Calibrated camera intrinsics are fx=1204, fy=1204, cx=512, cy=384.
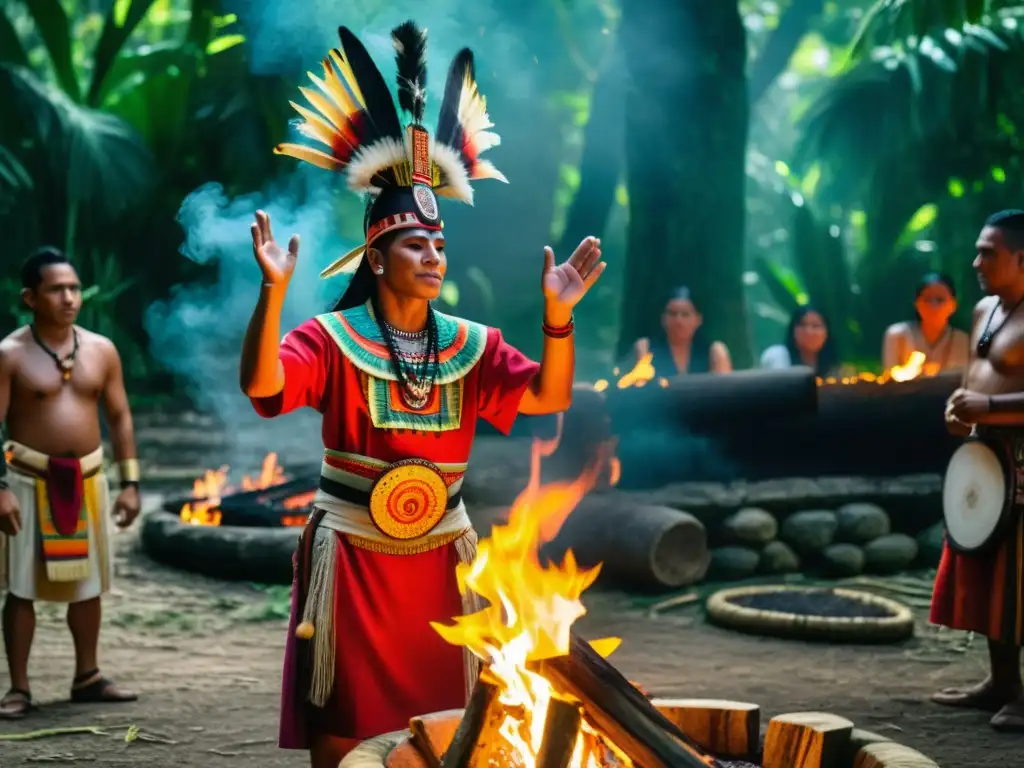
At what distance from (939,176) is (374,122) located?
12.8m

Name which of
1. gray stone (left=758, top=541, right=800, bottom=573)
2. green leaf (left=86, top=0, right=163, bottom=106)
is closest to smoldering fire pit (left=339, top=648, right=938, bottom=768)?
gray stone (left=758, top=541, right=800, bottom=573)

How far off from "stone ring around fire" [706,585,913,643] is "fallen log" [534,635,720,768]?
406cm

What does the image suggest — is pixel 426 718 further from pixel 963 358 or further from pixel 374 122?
pixel 963 358

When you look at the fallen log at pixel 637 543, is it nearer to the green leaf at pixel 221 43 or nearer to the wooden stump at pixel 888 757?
the wooden stump at pixel 888 757

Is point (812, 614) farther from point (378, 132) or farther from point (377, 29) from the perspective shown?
point (377, 29)

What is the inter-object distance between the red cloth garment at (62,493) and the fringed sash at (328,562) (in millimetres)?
2393

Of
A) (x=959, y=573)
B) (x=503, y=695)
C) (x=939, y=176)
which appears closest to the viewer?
(x=503, y=695)

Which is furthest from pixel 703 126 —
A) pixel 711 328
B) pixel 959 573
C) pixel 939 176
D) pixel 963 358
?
pixel 959 573

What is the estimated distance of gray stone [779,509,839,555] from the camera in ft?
27.6

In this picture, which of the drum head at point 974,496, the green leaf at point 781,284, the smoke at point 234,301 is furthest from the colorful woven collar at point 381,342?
the green leaf at point 781,284

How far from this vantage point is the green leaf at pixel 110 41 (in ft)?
44.1

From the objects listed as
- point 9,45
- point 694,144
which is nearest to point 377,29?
point 694,144

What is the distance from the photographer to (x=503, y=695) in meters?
2.80

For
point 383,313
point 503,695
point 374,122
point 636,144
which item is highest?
point 636,144
